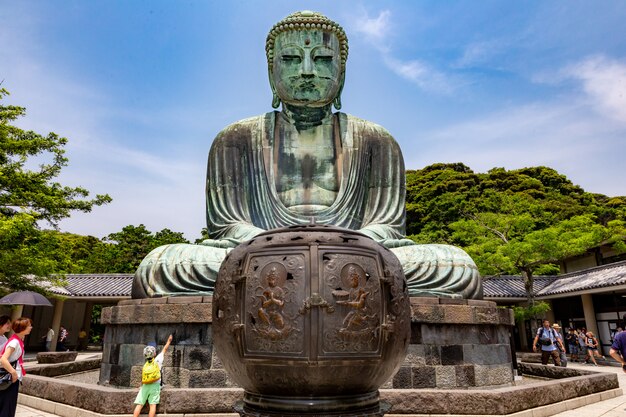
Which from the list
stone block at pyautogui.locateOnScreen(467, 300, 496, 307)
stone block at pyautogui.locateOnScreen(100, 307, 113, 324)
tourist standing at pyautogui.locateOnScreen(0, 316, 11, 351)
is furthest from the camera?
stone block at pyautogui.locateOnScreen(100, 307, 113, 324)

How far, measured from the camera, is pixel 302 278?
255 cm

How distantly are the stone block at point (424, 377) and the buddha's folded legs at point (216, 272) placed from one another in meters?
0.98

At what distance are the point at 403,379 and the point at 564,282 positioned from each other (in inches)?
741

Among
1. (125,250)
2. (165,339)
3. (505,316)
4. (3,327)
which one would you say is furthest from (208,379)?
(125,250)

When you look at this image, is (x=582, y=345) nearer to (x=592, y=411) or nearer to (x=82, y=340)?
(x=592, y=411)

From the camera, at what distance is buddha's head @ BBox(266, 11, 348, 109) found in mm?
7570

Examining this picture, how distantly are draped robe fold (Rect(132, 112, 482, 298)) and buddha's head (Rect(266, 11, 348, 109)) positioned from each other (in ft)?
2.37

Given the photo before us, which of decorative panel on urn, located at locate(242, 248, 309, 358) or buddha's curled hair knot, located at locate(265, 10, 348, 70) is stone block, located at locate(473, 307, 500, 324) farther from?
buddha's curled hair knot, located at locate(265, 10, 348, 70)

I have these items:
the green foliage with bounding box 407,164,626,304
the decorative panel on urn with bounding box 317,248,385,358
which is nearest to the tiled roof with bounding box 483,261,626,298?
the green foliage with bounding box 407,164,626,304

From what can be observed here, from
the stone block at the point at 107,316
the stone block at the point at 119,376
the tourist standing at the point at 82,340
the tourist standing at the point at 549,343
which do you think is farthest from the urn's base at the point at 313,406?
the tourist standing at the point at 82,340

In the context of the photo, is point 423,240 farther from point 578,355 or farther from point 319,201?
point 319,201

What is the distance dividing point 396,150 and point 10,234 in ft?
36.8

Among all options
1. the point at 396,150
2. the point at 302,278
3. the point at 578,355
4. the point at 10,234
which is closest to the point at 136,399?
the point at 302,278

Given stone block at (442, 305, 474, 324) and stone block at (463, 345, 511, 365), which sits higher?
stone block at (442, 305, 474, 324)
